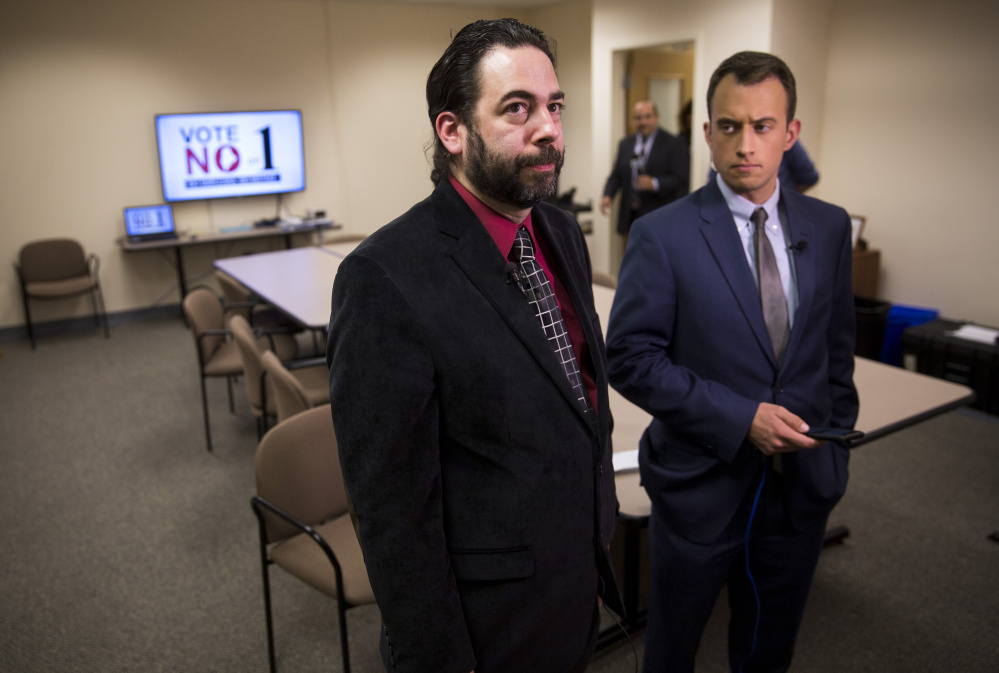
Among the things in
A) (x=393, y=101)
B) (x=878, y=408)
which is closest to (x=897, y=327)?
(x=878, y=408)

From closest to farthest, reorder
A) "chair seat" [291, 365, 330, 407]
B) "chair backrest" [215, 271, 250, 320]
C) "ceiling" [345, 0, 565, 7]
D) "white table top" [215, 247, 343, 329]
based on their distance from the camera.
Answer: "chair seat" [291, 365, 330, 407] → "white table top" [215, 247, 343, 329] → "chair backrest" [215, 271, 250, 320] → "ceiling" [345, 0, 565, 7]

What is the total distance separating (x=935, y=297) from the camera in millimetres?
4977

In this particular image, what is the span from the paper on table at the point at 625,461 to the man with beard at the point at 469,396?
33.1 inches

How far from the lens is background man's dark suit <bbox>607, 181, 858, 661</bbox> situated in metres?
1.50

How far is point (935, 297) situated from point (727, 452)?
14.5 feet

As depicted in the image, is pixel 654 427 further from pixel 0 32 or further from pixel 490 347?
pixel 0 32

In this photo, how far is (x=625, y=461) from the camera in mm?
2006

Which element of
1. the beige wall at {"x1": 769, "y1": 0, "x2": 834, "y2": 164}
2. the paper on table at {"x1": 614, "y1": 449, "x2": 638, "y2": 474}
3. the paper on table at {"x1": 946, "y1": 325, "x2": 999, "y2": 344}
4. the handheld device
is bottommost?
the paper on table at {"x1": 946, "y1": 325, "x2": 999, "y2": 344}

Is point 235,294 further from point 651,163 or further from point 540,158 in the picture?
point 540,158

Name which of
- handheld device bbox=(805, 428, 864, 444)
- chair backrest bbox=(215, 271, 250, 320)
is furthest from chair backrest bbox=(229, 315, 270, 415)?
handheld device bbox=(805, 428, 864, 444)

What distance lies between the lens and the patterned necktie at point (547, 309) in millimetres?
1145

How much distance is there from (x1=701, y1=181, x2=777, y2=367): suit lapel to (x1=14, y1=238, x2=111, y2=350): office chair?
6.24 m

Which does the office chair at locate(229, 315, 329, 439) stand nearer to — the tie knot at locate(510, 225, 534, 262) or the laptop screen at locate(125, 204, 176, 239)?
the tie knot at locate(510, 225, 534, 262)

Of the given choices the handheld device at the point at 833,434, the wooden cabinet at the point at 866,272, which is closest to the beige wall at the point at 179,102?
the wooden cabinet at the point at 866,272
